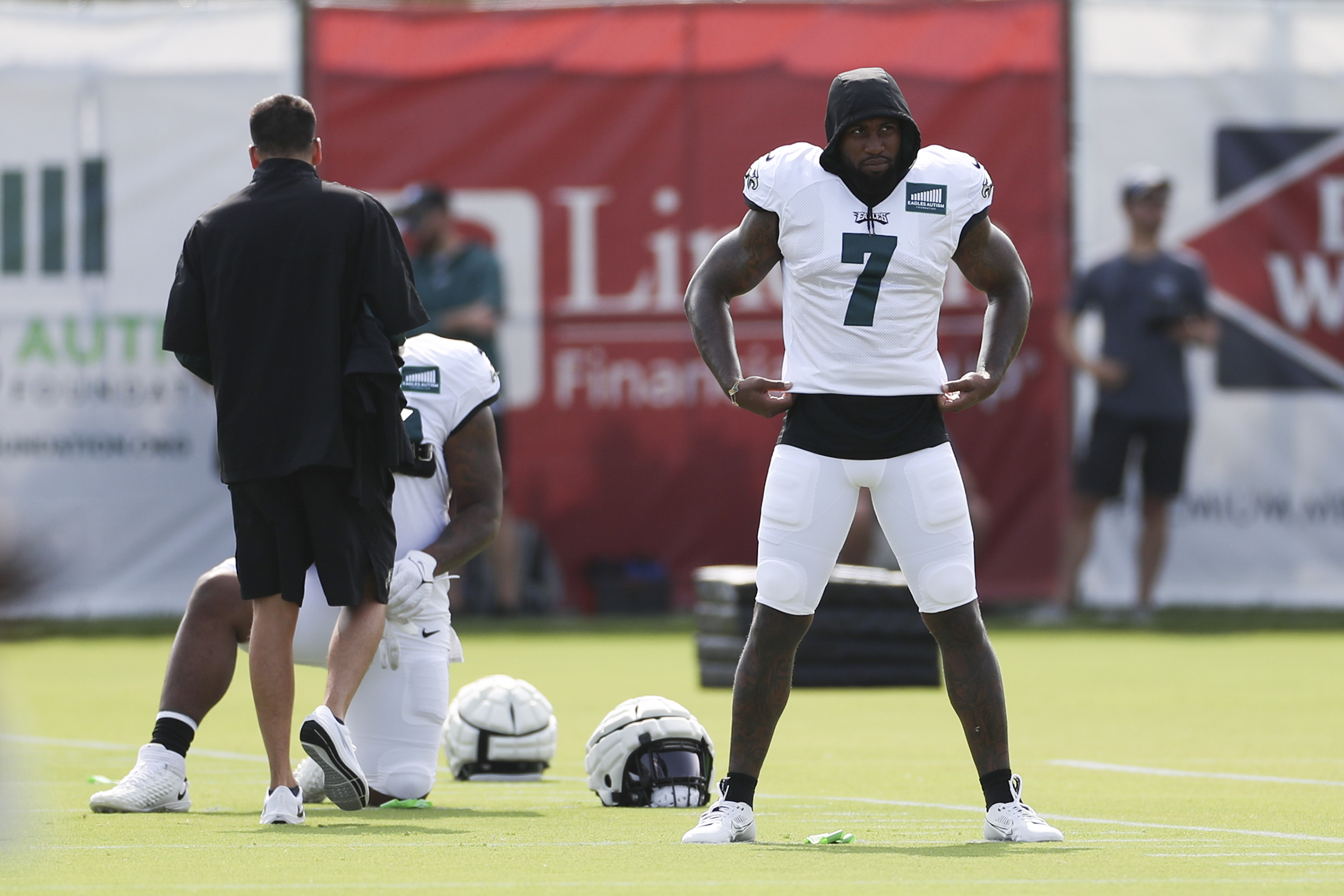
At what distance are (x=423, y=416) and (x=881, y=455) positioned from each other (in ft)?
5.92

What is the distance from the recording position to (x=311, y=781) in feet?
22.1

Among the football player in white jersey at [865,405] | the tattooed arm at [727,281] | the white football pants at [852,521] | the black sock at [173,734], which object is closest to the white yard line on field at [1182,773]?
the football player in white jersey at [865,405]

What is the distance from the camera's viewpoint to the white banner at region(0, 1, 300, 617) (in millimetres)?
15969

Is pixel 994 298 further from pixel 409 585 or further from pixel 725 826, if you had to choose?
pixel 409 585

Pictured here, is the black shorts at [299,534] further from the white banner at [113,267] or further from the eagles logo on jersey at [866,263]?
the white banner at [113,267]

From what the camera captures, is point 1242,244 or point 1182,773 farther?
point 1242,244

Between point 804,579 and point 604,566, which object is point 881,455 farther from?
point 604,566

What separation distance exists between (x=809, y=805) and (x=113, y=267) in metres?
10.6

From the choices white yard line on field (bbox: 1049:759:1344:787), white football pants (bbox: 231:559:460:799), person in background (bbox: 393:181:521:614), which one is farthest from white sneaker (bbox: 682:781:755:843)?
person in background (bbox: 393:181:521:614)

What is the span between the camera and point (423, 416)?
22.8 feet

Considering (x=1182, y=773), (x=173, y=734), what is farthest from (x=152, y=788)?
(x=1182, y=773)

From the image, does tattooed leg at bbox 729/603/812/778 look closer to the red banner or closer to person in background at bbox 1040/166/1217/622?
person in background at bbox 1040/166/1217/622

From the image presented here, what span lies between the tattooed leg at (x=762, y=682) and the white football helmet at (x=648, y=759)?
88cm

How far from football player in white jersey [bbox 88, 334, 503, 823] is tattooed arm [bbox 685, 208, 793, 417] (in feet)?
4.16
